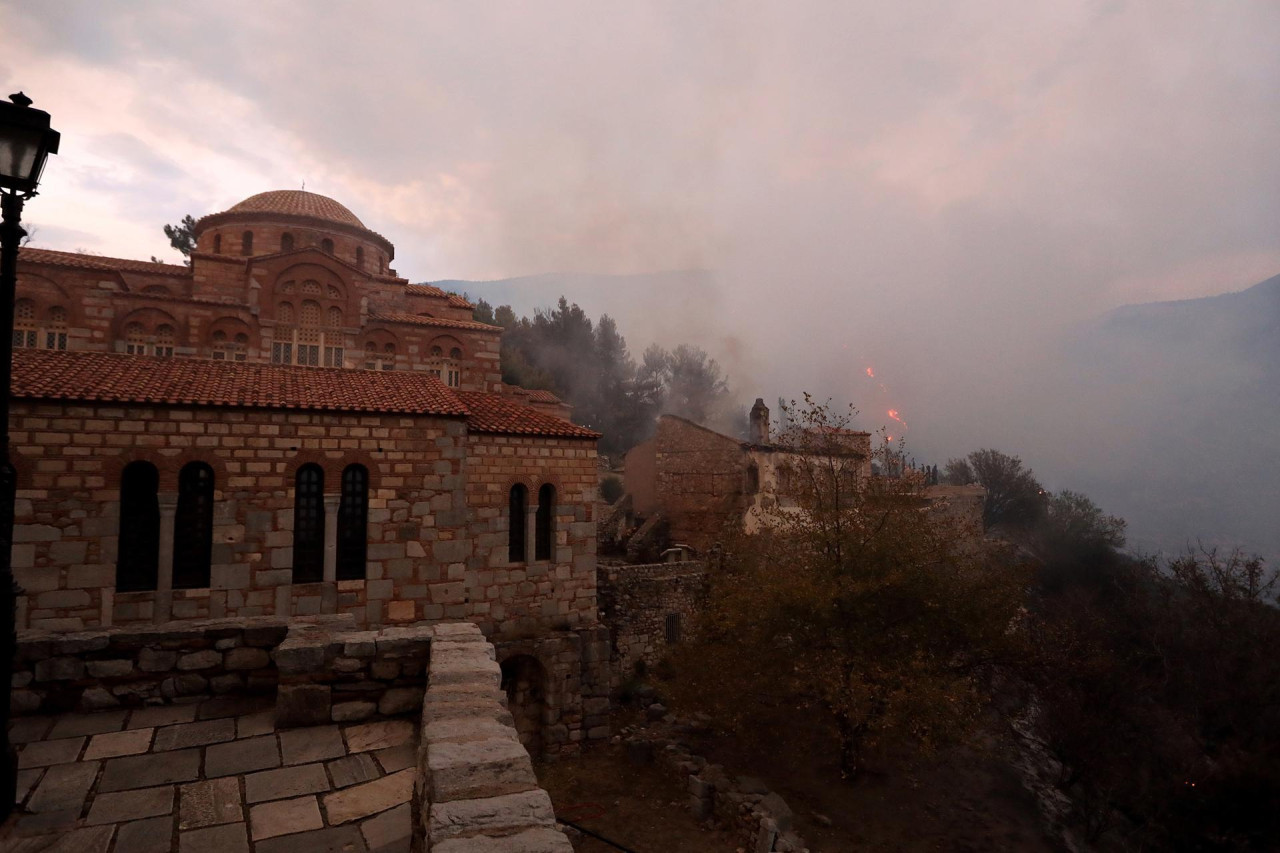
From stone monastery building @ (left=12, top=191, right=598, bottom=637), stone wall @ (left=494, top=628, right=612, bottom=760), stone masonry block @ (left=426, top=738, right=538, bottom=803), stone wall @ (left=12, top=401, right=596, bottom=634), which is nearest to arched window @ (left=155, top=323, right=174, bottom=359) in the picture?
stone monastery building @ (left=12, top=191, right=598, bottom=637)

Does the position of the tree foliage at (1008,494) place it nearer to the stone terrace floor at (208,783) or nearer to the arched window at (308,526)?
the arched window at (308,526)

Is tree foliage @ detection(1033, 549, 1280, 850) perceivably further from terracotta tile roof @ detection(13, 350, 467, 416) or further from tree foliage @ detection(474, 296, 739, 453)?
tree foliage @ detection(474, 296, 739, 453)

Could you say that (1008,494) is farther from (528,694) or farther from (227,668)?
(227,668)

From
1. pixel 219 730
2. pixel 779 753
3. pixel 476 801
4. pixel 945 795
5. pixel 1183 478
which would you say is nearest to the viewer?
pixel 476 801

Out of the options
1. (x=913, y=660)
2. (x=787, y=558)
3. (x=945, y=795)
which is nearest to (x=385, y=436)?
(x=787, y=558)

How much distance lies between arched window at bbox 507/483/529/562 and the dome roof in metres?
18.4

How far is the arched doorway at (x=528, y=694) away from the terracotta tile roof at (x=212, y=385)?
6350mm

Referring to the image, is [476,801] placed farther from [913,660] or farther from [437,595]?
[913,660]

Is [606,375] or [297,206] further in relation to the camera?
[606,375]

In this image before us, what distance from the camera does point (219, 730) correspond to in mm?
4906

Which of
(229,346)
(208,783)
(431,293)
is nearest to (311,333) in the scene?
(229,346)

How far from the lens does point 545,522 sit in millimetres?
15617

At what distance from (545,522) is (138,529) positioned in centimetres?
785

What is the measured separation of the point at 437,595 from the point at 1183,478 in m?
140
